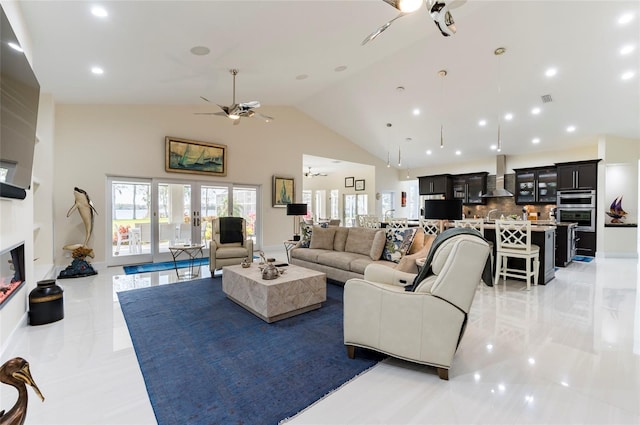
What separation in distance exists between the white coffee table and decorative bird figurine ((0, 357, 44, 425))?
2.14 metres

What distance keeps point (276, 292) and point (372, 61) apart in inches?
189

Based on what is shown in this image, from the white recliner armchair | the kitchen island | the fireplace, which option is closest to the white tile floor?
the white recliner armchair

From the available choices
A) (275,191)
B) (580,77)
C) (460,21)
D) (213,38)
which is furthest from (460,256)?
(275,191)

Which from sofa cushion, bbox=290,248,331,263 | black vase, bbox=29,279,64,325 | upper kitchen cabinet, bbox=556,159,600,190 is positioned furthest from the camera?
upper kitchen cabinet, bbox=556,159,600,190

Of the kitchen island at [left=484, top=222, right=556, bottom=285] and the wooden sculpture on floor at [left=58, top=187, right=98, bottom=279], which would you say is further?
the wooden sculpture on floor at [left=58, top=187, right=98, bottom=279]

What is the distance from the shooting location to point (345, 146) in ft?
31.8

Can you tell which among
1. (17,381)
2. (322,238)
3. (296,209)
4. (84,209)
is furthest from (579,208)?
(84,209)

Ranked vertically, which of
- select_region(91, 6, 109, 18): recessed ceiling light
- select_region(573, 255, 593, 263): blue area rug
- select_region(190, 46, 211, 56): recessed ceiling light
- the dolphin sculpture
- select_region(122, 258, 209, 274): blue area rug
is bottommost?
select_region(122, 258, 209, 274): blue area rug

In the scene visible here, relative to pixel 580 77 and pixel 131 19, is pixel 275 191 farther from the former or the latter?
pixel 580 77

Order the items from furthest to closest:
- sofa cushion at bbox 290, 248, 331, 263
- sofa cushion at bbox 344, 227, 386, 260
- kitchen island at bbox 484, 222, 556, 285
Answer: sofa cushion at bbox 290, 248, 331, 263 < kitchen island at bbox 484, 222, 556, 285 < sofa cushion at bbox 344, 227, 386, 260

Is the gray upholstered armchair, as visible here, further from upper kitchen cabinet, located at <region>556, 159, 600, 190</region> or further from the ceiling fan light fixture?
upper kitchen cabinet, located at <region>556, 159, 600, 190</region>

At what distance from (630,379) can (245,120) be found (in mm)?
7694

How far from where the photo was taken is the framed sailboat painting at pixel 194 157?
6.39 m

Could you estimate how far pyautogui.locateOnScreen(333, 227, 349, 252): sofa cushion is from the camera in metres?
4.99
